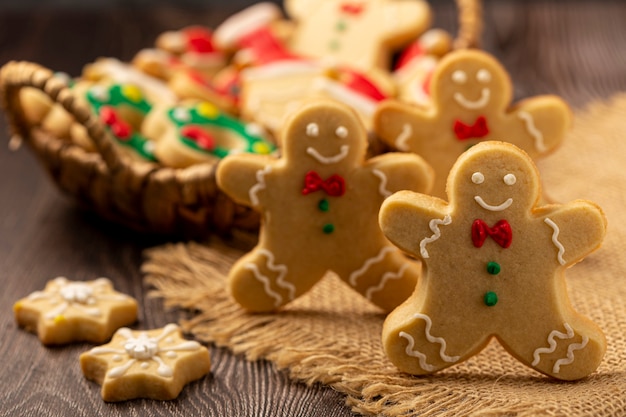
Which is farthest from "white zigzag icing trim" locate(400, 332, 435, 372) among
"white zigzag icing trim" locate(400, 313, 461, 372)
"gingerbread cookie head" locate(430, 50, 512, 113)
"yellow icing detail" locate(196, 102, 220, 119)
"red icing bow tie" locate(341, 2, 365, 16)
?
"red icing bow tie" locate(341, 2, 365, 16)

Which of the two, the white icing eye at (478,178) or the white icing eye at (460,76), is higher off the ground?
the white icing eye at (460,76)

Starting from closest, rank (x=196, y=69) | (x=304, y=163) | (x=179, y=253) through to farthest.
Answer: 1. (x=304, y=163)
2. (x=179, y=253)
3. (x=196, y=69)

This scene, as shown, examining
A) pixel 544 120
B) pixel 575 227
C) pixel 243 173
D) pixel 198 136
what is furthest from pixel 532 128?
pixel 198 136

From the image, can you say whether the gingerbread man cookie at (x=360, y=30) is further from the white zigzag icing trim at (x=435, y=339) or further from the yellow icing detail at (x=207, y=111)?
the white zigzag icing trim at (x=435, y=339)

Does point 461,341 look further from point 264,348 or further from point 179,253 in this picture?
point 179,253

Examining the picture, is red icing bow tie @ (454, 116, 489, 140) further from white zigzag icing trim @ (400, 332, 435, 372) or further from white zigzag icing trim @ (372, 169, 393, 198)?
white zigzag icing trim @ (400, 332, 435, 372)

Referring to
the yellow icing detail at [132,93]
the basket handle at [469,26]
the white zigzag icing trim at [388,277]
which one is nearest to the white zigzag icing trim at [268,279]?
the white zigzag icing trim at [388,277]

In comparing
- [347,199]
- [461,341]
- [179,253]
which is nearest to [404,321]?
[461,341]
